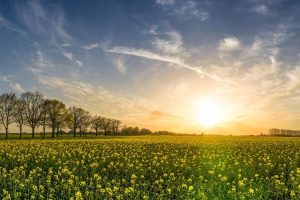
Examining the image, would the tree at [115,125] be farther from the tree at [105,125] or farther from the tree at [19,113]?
the tree at [19,113]

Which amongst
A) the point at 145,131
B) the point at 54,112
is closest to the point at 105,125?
the point at 145,131

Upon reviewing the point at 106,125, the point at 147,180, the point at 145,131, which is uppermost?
the point at 106,125

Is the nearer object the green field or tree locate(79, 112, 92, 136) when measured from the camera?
the green field

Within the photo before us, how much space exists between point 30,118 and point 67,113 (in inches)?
476

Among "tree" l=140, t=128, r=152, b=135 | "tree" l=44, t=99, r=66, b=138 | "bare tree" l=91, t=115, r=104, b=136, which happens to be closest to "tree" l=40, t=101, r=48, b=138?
"tree" l=44, t=99, r=66, b=138

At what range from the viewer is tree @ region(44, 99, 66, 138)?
312 feet

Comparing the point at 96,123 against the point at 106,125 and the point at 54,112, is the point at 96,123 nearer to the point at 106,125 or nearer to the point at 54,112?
the point at 106,125

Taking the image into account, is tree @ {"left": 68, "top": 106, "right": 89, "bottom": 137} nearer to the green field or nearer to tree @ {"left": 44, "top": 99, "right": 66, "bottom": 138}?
tree @ {"left": 44, "top": 99, "right": 66, "bottom": 138}

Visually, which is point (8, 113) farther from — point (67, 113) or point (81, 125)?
point (81, 125)

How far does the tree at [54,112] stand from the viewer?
95125mm

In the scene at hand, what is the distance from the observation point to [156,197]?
43.2 ft

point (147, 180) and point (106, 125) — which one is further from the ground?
point (106, 125)

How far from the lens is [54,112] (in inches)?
3767

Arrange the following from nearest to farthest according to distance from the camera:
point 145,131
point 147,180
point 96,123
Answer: point 147,180, point 96,123, point 145,131
